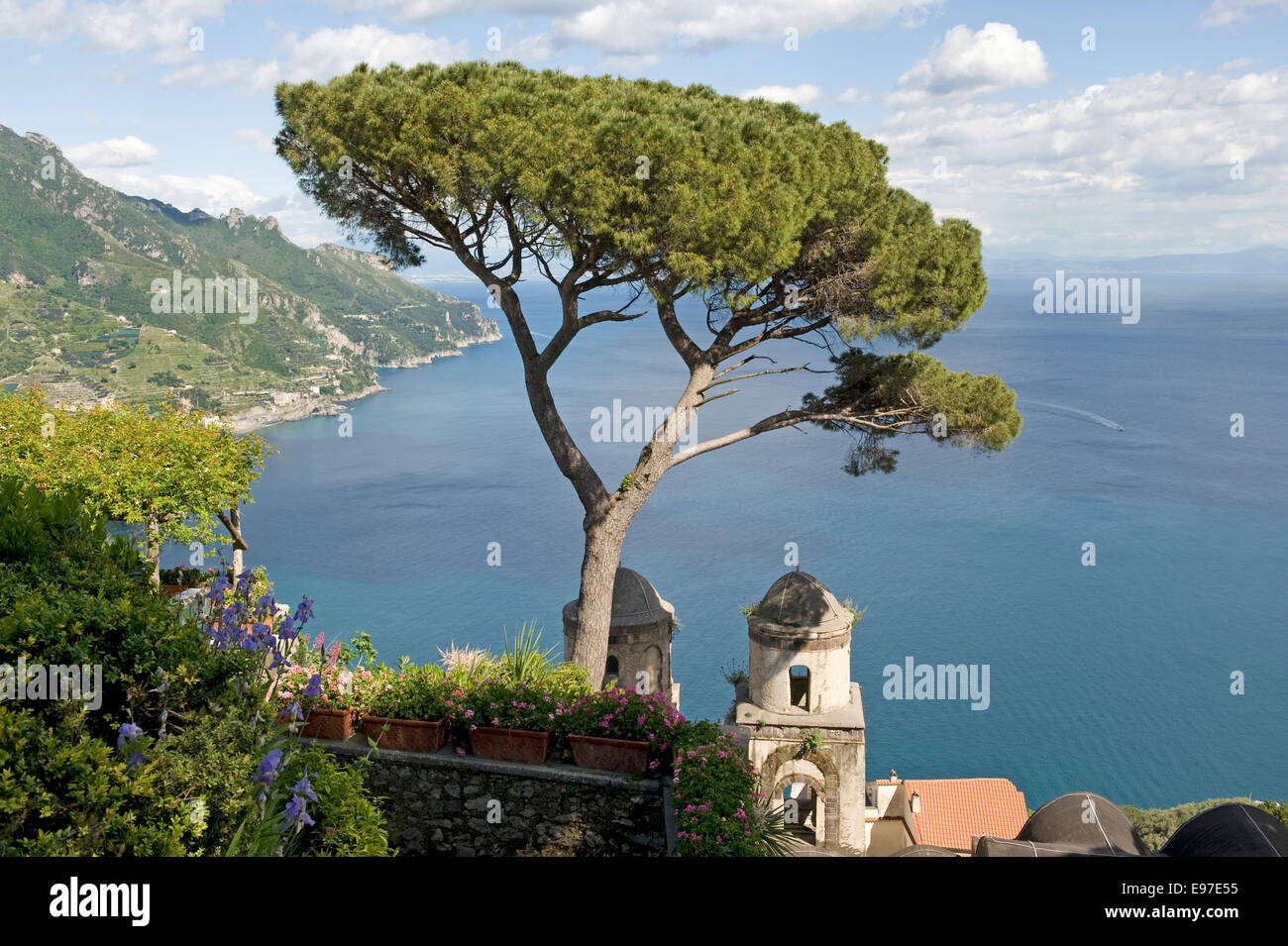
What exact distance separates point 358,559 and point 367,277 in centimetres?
12927

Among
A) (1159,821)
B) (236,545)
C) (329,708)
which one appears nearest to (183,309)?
(1159,821)

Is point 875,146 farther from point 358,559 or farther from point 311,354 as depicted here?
point 311,354

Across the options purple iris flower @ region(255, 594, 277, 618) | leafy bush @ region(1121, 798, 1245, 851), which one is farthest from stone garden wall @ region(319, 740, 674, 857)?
leafy bush @ region(1121, 798, 1245, 851)

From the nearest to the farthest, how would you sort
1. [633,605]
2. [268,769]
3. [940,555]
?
[268,769]
[633,605]
[940,555]

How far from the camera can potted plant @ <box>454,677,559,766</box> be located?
7.11 meters

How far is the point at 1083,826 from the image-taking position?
1055 centimetres

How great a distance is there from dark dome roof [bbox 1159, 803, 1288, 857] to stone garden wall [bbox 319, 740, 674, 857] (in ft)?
14.7

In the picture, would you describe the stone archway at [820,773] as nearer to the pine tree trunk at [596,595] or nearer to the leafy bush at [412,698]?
the pine tree trunk at [596,595]

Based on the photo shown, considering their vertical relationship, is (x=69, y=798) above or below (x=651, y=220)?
below

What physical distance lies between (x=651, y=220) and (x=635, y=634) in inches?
223

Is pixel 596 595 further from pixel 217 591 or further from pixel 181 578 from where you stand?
pixel 217 591

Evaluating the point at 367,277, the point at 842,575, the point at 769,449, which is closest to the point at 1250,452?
the point at 769,449

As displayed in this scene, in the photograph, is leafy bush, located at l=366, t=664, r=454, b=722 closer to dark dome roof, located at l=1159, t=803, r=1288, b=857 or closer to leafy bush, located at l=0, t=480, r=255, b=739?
leafy bush, located at l=0, t=480, r=255, b=739

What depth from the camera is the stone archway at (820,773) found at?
1450cm
